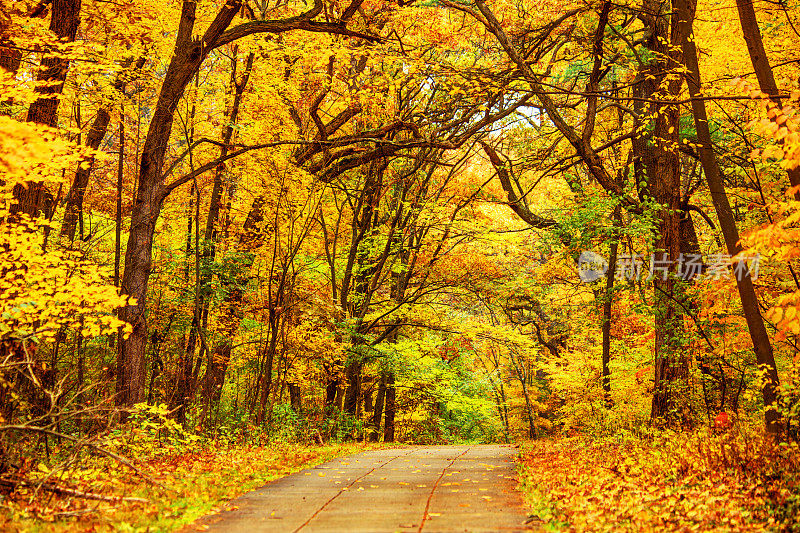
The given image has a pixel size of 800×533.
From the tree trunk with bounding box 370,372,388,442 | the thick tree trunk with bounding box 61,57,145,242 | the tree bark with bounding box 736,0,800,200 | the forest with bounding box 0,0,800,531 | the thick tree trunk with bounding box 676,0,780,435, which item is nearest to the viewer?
the forest with bounding box 0,0,800,531

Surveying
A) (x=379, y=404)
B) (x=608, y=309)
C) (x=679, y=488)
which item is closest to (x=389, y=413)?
(x=379, y=404)

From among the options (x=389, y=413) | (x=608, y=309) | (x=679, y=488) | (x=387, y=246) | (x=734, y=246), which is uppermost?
(x=387, y=246)

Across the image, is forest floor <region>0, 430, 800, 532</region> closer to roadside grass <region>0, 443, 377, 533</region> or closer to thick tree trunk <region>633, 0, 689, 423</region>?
roadside grass <region>0, 443, 377, 533</region>

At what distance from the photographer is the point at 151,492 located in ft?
24.3

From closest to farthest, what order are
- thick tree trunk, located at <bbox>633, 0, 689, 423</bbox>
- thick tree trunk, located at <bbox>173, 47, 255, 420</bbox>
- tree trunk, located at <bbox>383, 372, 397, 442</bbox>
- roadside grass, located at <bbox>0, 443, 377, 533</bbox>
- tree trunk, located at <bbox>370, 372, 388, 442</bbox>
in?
1. roadside grass, located at <bbox>0, 443, 377, 533</bbox>
2. thick tree trunk, located at <bbox>633, 0, 689, 423</bbox>
3. thick tree trunk, located at <bbox>173, 47, 255, 420</bbox>
4. tree trunk, located at <bbox>370, 372, 388, 442</bbox>
5. tree trunk, located at <bbox>383, 372, 397, 442</bbox>

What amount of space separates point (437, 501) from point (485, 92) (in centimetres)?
741

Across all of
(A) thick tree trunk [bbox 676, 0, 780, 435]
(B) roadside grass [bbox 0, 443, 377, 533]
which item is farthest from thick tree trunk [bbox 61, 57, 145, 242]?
(A) thick tree trunk [bbox 676, 0, 780, 435]

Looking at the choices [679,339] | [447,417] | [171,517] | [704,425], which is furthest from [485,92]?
[447,417]

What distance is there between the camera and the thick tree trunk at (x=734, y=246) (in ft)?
28.3

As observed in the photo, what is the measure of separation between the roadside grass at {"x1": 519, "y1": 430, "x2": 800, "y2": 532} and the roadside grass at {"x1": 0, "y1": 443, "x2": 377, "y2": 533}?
12.3 ft

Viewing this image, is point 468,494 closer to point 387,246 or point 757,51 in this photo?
point 757,51

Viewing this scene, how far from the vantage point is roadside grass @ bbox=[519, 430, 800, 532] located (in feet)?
19.2

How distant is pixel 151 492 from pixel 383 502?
9.11 ft

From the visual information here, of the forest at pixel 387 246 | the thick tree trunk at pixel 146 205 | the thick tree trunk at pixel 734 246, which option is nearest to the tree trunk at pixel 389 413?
the forest at pixel 387 246
